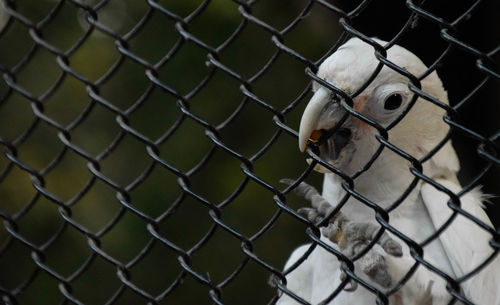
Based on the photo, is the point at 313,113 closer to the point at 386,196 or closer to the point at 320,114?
the point at 320,114

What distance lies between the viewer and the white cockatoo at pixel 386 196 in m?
1.63

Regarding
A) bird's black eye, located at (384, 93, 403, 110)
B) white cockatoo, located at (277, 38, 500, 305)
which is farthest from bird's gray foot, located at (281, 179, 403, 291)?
bird's black eye, located at (384, 93, 403, 110)

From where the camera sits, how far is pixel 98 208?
3408 mm

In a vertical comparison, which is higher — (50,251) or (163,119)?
(163,119)

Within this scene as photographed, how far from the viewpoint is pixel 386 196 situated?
1887mm

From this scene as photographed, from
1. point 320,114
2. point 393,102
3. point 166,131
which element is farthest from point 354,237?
point 166,131

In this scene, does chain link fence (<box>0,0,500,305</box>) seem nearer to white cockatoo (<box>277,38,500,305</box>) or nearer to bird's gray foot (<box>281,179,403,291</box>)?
white cockatoo (<box>277,38,500,305</box>)

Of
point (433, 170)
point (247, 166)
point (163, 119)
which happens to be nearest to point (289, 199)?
point (163, 119)

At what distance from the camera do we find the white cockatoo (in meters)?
1.63

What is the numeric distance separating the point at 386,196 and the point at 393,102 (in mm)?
246

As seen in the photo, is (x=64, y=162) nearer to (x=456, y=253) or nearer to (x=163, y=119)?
(x=163, y=119)

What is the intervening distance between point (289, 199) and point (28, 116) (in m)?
1.20

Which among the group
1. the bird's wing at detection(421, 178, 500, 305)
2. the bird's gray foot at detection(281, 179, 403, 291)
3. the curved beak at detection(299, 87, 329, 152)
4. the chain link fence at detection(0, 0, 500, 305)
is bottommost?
the chain link fence at detection(0, 0, 500, 305)

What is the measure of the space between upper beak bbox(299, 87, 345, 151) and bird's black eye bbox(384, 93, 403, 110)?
0.17 m
